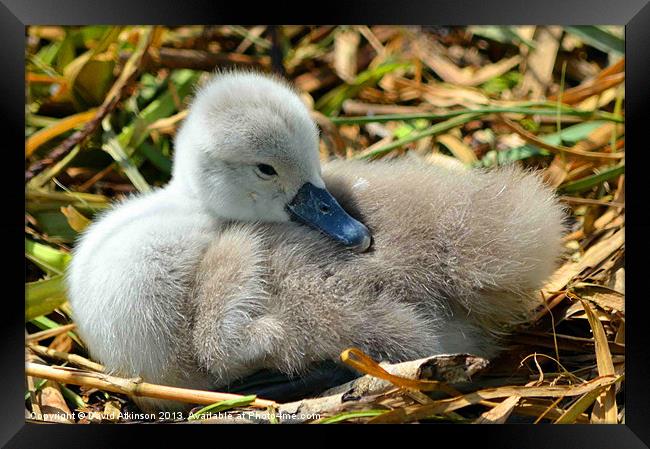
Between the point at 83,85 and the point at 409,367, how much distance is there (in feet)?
4.65

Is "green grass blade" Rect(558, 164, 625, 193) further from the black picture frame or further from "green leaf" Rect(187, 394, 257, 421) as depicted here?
"green leaf" Rect(187, 394, 257, 421)

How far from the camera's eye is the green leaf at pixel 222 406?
176 cm

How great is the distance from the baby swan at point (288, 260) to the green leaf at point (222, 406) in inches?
2.4

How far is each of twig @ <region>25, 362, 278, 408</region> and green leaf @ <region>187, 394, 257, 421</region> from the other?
1 centimetres

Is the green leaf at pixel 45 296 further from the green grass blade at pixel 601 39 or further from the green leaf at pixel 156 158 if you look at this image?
the green grass blade at pixel 601 39

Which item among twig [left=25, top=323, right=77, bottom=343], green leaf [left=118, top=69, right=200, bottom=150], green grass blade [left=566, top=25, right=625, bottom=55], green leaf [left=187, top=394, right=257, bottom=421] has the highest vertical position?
green grass blade [left=566, top=25, right=625, bottom=55]

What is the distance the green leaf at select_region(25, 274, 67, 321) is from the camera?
212 centimetres

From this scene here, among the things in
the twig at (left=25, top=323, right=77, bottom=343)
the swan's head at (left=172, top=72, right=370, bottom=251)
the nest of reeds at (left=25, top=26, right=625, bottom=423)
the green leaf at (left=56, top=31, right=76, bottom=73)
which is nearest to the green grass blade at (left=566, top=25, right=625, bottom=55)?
the nest of reeds at (left=25, top=26, right=625, bottom=423)

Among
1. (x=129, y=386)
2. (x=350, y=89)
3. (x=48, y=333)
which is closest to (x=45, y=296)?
(x=48, y=333)

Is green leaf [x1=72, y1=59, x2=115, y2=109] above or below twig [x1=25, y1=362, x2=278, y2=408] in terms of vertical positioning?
above

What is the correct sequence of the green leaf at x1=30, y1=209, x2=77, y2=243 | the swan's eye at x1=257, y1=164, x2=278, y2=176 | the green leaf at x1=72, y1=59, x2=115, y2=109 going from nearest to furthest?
the swan's eye at x1=257, y1=164, x2=278, y2=176, the green leaf at x1=30, y1=209, x2=77, y2=243, the green leaf at x1=72, y1=59, x2=115, y2=109

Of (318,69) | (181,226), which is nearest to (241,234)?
(181,226)
